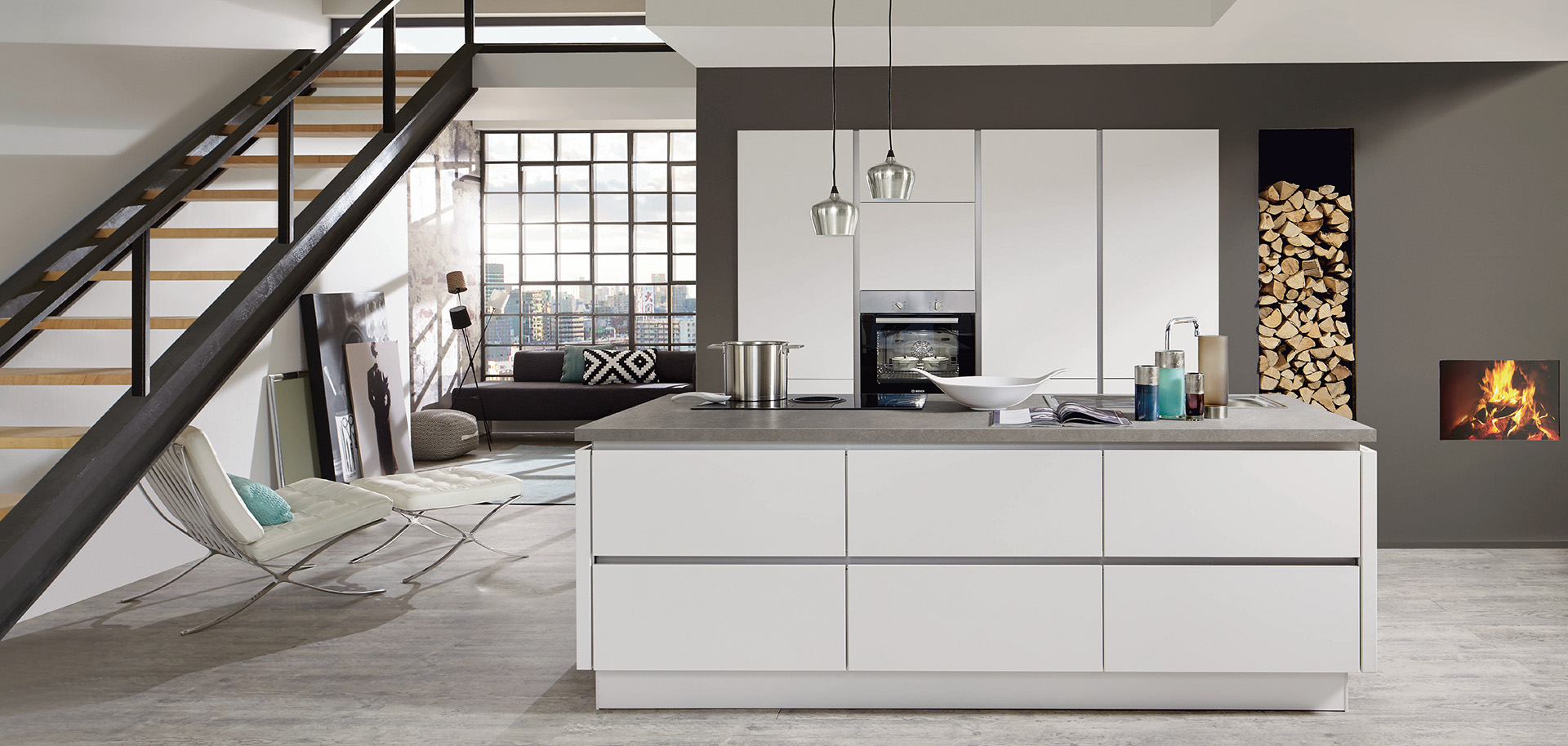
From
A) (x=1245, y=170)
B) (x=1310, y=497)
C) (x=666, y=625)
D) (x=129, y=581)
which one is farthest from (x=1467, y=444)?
(x=129, y=581)

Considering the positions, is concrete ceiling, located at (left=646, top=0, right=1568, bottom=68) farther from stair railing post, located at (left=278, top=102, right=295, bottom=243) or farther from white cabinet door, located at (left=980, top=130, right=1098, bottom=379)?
stair railing post, located at (left=278, top=102, right=295, bottom=243)

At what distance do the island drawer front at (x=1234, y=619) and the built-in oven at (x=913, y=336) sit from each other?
2191 millimetres

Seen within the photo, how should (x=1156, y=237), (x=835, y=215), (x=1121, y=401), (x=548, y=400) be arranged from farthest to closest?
1. (x=548, y=400)
2. (x=1156, y=237)
3. (x=1121, y=401)
4. (x=835, y=215)

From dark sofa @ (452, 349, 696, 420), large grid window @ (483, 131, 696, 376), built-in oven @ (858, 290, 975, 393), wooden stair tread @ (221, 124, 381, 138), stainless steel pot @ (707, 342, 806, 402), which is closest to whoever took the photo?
stainless steel pot @ (707, 342, 806, 402)

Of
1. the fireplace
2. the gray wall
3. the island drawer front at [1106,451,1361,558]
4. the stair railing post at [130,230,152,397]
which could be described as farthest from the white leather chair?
the fireplace

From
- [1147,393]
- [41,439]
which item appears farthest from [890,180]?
[41,439]

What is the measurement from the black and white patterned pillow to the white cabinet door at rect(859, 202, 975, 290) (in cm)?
451

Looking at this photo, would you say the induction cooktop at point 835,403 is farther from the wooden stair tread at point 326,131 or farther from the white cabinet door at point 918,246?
the wooden stair tread at point 326,131

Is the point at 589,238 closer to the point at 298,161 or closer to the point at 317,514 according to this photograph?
the point at 298,161

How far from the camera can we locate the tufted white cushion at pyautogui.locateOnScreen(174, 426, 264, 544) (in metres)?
3.32

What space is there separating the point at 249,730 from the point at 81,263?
1499 millimetres

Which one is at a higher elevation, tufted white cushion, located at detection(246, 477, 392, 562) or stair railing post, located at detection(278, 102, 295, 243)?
stair railing post, located at detection(278, 102, 295, 243)

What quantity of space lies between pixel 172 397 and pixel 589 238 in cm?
675

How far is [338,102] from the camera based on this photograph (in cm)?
548
